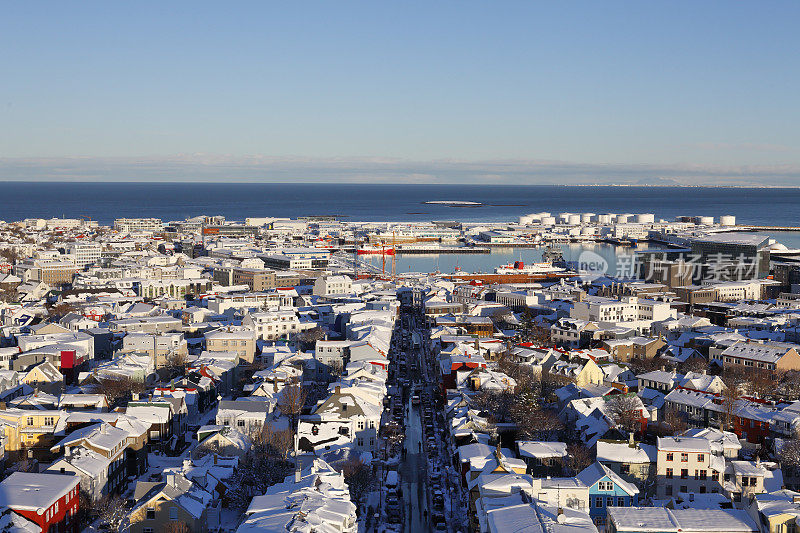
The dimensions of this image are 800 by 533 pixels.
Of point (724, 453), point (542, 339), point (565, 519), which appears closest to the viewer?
point (565, 519)

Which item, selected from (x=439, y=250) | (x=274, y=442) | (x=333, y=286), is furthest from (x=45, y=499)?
(x=439, y=250)

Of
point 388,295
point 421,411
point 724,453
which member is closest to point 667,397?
point 724,453

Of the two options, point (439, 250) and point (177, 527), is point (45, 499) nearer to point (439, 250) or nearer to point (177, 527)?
point (177, 527)

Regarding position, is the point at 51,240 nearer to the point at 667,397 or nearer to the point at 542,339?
the point at 542,339

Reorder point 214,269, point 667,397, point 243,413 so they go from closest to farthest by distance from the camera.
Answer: point 243,413, point 667,397, point 214,269

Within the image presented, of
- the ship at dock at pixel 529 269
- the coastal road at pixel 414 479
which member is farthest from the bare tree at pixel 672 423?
the ship at dock at pixel 529 269

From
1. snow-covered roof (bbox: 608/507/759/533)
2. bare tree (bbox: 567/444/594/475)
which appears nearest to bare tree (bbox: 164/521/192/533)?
snow-covered roof (bbox: 608/507/759/533)

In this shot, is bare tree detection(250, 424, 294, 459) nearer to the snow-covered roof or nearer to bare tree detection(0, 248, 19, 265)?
the snow-covered roof
